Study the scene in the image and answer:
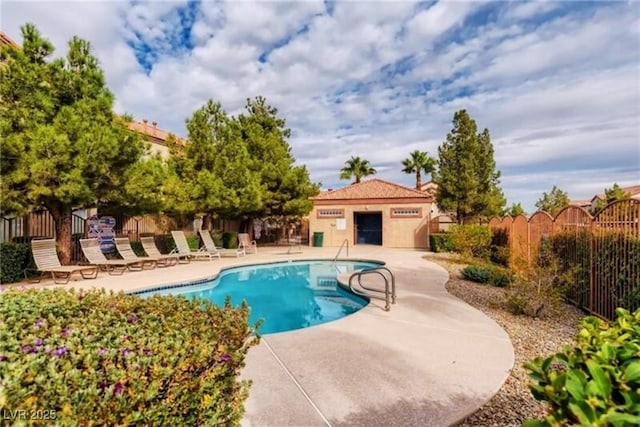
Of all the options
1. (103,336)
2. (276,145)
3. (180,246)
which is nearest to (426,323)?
(103,336)

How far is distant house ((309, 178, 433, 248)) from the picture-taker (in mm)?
23500

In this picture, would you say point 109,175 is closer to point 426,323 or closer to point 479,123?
point 426,323

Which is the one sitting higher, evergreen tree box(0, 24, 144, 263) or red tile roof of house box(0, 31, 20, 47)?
red tile roof of house box(0, 31, 20, 47)

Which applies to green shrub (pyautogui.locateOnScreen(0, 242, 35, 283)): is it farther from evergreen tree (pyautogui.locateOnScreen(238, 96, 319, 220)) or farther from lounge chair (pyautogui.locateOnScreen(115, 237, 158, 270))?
evergreen tree (pyautogui.locateOnScreen(238, 96, 319, 220))

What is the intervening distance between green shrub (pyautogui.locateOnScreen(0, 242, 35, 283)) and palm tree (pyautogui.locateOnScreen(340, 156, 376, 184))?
1240 inches

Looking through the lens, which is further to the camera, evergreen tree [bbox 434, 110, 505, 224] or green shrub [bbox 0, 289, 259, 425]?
evergreen tree [bbox 434, 110, 505, 224]

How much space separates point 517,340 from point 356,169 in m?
34.6

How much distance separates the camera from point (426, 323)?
639 cm

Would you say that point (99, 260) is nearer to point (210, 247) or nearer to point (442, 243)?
point (210, 247)

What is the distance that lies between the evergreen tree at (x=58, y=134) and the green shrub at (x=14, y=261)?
1116mm

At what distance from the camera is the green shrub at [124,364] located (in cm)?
156

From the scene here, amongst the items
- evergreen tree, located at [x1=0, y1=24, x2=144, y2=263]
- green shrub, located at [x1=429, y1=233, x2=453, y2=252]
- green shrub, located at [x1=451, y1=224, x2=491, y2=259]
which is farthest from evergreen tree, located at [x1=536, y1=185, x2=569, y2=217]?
evergreen tree, located at [x1=0, y1=24, x2=144, y2=263]

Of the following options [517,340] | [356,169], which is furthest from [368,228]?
[517,340]

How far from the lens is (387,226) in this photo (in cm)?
2420
